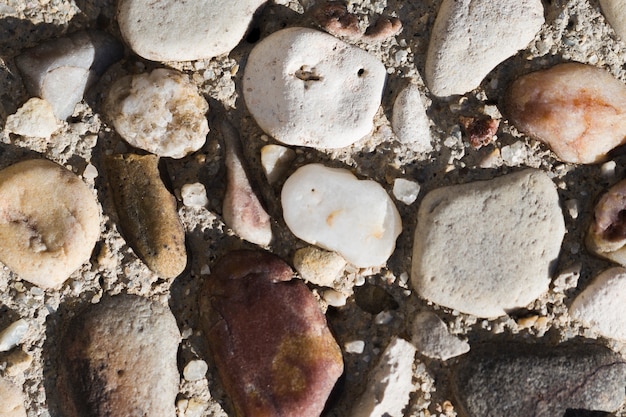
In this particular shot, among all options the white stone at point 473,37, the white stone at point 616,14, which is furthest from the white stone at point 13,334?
the white stone at point 616,14

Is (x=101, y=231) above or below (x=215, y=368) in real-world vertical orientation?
above

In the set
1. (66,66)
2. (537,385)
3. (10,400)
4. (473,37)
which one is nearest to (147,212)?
(66,66)

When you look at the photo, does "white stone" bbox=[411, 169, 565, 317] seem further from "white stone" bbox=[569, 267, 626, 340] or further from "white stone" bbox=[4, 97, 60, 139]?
"white stone" bbox=[4, 97, 60, 139]

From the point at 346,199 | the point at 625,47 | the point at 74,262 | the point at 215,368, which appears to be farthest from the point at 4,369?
the point at 625,47

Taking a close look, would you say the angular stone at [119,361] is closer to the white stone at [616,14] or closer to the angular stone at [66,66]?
the angular stone at [66,66]

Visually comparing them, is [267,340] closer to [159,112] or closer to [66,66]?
[159,112]

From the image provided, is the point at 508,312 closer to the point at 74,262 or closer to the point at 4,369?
the point at 74,262
